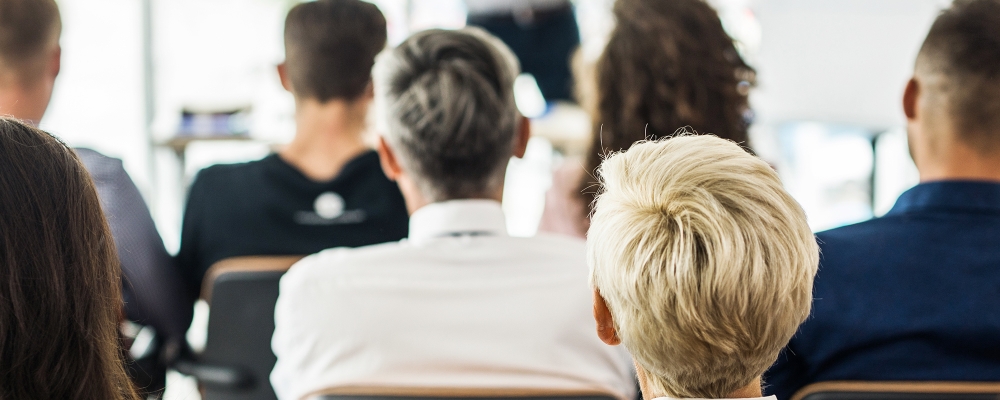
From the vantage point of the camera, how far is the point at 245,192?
186 centimetres

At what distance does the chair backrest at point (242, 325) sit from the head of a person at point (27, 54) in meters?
0.68

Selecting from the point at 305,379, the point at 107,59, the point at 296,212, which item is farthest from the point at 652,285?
the point at 107,59

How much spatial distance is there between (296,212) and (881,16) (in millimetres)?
3407

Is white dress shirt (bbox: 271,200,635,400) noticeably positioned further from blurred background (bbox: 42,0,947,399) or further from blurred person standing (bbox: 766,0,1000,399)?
blurred background (bbox: 42,0,947,399)

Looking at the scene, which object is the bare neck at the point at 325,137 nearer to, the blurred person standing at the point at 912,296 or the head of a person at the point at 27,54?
the head of a person at the point at 27,54

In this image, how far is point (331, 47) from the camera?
6.73 feet

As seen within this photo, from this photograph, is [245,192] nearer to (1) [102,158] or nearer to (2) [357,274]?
(1) [102,158]

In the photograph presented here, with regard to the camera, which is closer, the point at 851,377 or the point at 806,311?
the point at 806,311

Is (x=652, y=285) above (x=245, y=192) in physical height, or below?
above

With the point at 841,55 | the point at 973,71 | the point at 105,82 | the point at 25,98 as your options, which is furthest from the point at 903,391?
the point at 105,82

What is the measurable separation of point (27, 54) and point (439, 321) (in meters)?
1.26

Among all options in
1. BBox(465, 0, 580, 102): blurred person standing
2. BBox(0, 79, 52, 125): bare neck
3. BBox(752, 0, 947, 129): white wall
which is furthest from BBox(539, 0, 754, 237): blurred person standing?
BBox(752, 0, 947, 129): white wall

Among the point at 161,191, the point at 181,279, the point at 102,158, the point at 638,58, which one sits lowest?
the point at 161,191

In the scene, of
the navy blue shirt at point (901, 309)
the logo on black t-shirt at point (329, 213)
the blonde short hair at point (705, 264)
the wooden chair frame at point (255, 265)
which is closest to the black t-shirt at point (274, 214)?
the logo on black t-shirt at point (329, 213)
